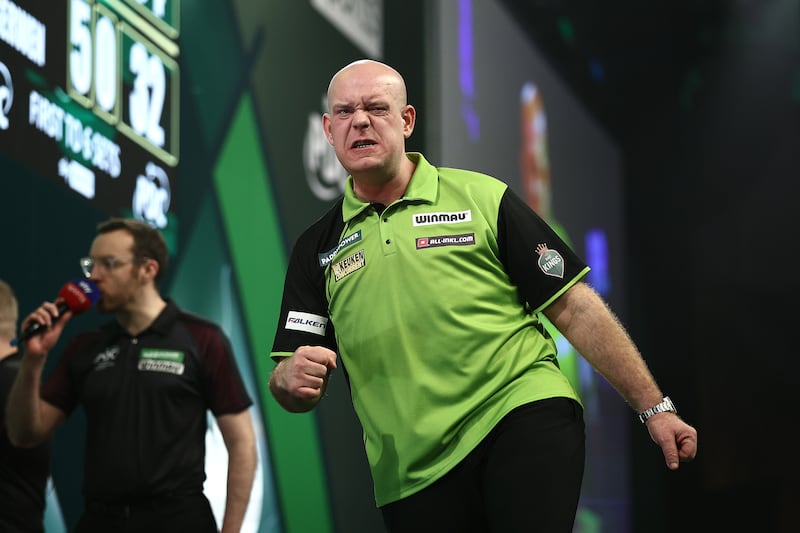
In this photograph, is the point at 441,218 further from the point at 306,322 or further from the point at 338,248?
the point at 306,322

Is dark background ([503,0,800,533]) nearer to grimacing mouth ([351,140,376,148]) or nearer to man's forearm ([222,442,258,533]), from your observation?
man's forearm ([222,442,258,533])

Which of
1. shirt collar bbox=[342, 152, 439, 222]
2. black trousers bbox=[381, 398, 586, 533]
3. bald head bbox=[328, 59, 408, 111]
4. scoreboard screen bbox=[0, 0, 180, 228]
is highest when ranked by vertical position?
scoreboard screen bbox=[0, 0, 180, 228]

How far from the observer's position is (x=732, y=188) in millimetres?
9383

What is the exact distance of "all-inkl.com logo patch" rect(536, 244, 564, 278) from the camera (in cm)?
237

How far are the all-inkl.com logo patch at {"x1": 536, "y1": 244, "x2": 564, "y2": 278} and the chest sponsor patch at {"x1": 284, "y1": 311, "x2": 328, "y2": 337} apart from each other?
504 mm

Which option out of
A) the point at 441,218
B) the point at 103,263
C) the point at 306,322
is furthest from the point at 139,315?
the point at 441,218

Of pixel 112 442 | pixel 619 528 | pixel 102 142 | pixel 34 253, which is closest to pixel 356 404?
pixel 112 442

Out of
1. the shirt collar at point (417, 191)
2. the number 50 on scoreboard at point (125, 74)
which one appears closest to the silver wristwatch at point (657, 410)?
the shirt collar at point (417, 191)

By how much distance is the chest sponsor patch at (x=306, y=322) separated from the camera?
8.27ft

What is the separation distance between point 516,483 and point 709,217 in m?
7.65

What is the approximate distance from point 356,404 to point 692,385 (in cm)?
740

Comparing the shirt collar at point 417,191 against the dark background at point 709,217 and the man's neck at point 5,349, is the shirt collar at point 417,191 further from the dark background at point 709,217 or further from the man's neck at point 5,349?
Answer: the dark background at point 709,217

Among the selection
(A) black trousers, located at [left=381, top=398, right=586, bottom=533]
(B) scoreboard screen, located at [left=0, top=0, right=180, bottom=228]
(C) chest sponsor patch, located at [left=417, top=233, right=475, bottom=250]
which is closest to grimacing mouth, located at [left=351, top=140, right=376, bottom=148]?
(C) chest sponsor patch, located at [left=417, top=233, right=475, bottom=250]

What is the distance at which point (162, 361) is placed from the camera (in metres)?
3.38
